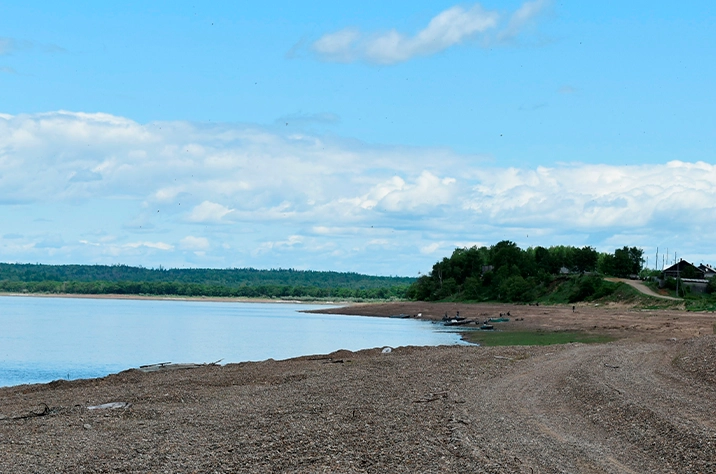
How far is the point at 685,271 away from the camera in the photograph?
11000cm

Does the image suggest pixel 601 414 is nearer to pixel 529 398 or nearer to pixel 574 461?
pixel 529 398

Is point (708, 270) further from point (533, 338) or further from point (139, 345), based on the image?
point (139, 345)

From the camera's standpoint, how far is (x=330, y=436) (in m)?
14.0

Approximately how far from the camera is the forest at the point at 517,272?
112 meters

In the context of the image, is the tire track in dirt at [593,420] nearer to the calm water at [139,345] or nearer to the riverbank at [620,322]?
the riverbank at [620,322]

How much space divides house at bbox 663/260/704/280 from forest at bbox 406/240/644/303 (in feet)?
29.4

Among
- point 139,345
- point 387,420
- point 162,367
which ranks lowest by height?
point 139,345

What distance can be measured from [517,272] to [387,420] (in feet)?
362

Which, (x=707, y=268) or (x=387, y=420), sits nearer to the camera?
(x=387, y=420)

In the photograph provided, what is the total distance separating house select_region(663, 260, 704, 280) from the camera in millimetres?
108875

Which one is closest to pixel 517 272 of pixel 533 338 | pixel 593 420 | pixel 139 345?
pixel 533 338

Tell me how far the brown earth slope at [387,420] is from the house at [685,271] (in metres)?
88.9

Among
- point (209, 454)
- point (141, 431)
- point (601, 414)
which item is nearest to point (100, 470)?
point (209, 454)

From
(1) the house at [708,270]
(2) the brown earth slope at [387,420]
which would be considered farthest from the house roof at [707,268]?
(2) the brown earth slope at [387,420]
